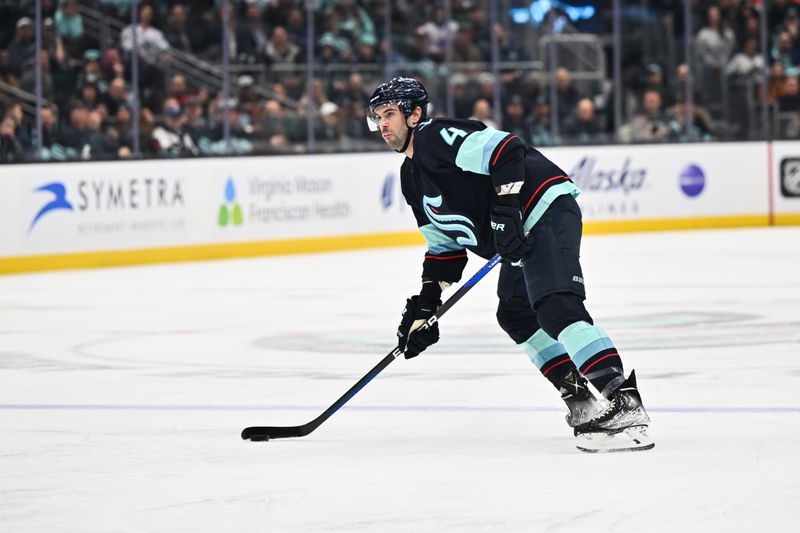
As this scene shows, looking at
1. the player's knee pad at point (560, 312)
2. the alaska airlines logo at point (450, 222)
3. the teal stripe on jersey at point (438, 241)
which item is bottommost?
the player's knee pad at point (560, 312)

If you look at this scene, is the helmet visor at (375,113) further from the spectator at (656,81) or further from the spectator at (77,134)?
the spectator at (656,81)

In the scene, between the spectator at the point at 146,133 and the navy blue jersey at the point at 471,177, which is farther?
the spectator at the point at 146,133

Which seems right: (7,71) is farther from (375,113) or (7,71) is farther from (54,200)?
(375,113)

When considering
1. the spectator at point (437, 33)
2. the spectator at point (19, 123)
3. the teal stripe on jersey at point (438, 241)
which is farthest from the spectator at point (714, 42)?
the teal stripe on jersey at point (438, 241)

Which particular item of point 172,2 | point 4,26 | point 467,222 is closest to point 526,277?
point 467,222

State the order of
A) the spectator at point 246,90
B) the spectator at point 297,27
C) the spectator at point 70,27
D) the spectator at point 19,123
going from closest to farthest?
the spectator at point 19,123
the spectator at point 70,27
the spectator at point 246,90
the spectator at point 297,27

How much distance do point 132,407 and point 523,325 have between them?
1522 millimetres

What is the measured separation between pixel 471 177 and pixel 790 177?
12.6m

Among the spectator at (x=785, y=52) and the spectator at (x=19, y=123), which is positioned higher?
the spectator at (x=785, y=52)

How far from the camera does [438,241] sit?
4.93 m

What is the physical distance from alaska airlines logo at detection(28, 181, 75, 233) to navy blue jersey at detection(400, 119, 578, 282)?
776 cm

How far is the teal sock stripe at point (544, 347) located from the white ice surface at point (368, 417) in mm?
232

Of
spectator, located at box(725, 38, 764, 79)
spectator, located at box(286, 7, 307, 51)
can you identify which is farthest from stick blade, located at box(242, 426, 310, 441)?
spectator, located at box(725, 38, 764, 79)

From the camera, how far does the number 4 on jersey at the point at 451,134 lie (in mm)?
4605
